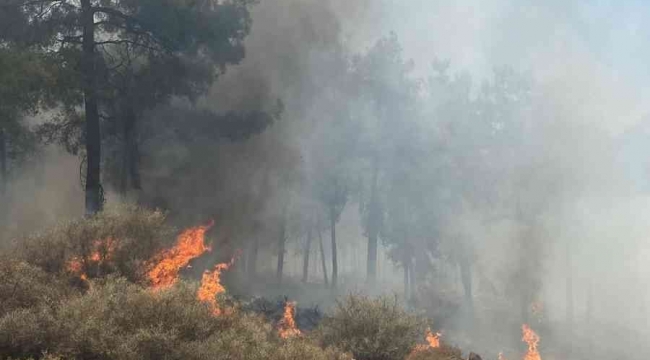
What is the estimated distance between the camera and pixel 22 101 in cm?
1552

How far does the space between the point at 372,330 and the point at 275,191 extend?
20484 millimetres

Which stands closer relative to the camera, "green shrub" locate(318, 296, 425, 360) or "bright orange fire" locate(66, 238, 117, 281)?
"bright orange fire" locate(66, 238, 117, 281)

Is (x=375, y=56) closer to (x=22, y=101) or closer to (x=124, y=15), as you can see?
(x=124, y=15)

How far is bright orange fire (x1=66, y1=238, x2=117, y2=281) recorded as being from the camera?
39.6 ft

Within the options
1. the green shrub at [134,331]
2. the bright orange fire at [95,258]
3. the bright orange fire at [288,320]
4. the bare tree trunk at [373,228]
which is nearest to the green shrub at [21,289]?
the green shrub at [134,331]

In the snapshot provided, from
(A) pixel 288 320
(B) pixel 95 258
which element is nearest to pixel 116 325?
(B) pixel 95 258

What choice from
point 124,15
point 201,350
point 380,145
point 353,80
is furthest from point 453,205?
point 201,350

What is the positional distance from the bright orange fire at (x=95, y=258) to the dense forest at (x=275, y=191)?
1.8 inches

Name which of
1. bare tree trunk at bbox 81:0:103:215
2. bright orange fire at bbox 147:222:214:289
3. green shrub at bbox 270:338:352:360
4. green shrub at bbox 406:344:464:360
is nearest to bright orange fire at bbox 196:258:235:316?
bright orange fire at bbox 147:222:214:289

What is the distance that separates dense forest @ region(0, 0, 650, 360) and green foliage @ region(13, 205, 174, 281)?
0.16ft

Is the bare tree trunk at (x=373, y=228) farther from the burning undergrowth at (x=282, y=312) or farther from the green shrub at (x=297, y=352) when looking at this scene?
the green shrub at (x=297, y=352)

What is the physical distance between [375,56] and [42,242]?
28.7m

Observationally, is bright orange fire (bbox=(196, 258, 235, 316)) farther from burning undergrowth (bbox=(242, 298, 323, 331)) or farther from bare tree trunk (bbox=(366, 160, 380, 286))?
bare tree trunk (bbox=(366, 160, 380, 286))

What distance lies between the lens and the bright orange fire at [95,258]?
1206 centimetres
